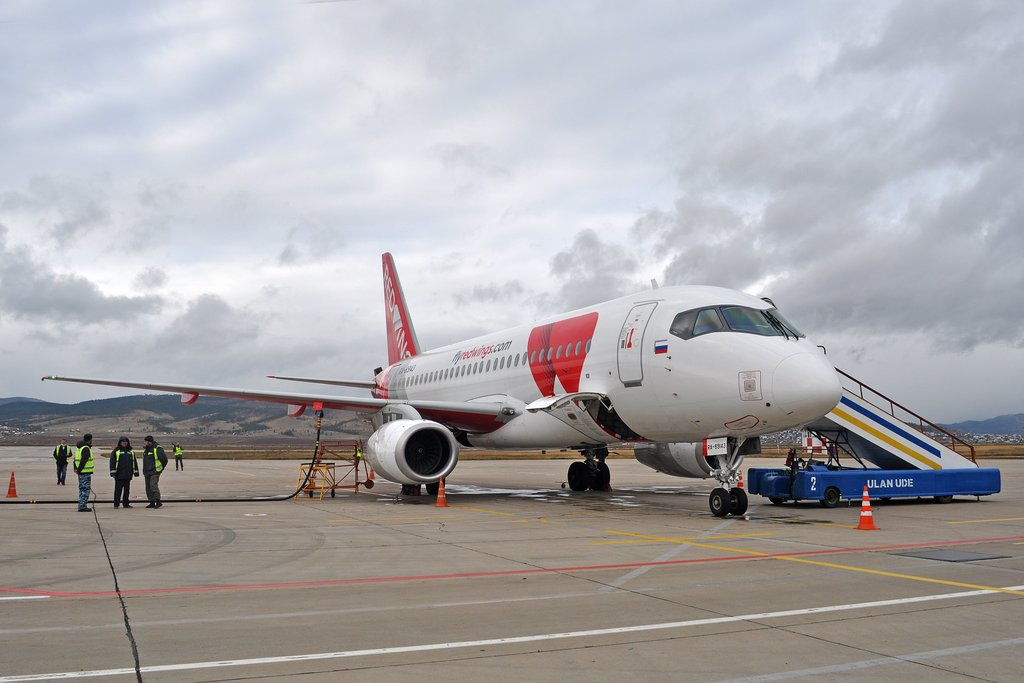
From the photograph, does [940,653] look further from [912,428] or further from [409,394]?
[409,394]

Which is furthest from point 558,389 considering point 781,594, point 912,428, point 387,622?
point 387,622

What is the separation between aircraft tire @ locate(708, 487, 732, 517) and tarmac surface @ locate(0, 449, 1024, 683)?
320mm

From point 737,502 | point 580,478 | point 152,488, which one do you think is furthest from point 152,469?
point 737,502

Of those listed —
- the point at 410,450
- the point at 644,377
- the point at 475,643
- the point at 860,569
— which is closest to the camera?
the point at 475,643

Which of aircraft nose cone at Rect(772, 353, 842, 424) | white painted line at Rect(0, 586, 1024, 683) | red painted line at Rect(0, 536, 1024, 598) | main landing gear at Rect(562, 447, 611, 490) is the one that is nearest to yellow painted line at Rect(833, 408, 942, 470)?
aircraft nose cone at Rect(772, 353, 842, 424)

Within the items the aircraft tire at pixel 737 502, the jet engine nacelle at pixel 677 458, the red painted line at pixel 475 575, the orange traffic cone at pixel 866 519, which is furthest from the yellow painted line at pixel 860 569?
the jet engine nacelle at pixel 677 458

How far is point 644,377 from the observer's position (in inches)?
634

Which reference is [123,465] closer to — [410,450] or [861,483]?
[410,450]

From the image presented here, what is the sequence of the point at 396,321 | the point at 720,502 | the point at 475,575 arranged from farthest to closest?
the point at 396,321 < the point at 720,502 < the point at 475,575

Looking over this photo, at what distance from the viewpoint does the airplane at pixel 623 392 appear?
1430 centimetres

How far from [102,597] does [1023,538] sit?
12.0 meters

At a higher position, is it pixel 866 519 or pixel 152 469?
pixel 152 469

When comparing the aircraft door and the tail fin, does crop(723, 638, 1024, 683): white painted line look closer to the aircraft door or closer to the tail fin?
→ the aircraft door

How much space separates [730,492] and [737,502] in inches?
9.3
